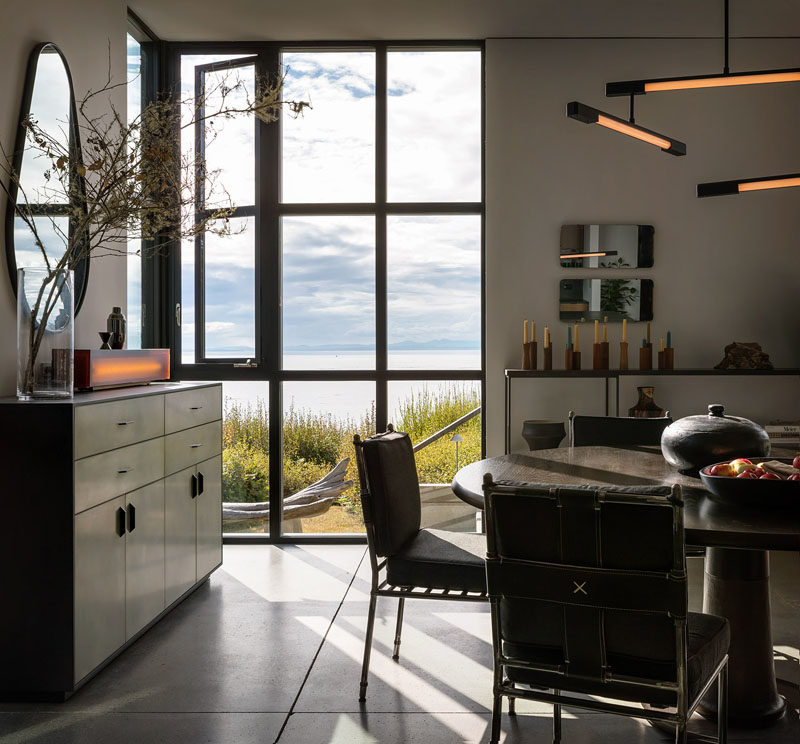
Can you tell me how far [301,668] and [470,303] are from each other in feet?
8.88

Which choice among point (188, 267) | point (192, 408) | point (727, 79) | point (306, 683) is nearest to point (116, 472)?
point (192, 408)

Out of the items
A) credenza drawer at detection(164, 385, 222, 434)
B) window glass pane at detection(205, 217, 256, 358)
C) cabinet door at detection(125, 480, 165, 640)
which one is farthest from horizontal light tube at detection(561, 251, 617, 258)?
cabinet door at detection(125, 480, 165, 640)

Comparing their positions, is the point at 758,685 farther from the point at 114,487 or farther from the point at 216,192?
the point at 216,192

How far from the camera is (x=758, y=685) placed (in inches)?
A: 97.5

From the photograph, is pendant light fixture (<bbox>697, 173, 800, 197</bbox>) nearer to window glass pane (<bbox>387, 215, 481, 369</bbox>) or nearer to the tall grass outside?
window glass pane (<bbox>387, 215, 481, 369</bbox>)

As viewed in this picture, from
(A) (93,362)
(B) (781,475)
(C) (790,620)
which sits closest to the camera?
(B) (781,475)

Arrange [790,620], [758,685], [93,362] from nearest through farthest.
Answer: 1. [758,685]
2. [93,362]
3. [790,620]

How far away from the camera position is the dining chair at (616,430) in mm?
3527

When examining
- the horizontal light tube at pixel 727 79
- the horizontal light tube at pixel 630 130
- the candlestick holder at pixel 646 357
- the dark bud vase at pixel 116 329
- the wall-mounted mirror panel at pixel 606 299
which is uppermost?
the horizontal light tube at pixel 727 79

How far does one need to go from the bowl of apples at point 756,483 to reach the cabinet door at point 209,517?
2.54 metres

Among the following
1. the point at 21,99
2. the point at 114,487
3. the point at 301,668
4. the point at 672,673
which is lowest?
the point at 301,668

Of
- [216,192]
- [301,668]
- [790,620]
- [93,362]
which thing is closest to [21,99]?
[93,362]

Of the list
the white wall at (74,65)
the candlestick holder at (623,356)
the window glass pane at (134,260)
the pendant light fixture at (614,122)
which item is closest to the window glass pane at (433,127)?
the candlestick holder at (623,356)

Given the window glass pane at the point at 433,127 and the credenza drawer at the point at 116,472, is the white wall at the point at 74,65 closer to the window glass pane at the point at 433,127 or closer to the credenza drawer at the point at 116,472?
the credenza drawer at the point at 116,472
